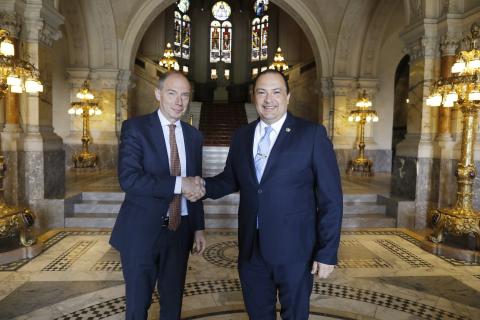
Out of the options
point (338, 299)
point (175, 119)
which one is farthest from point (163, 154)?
point (338, 299)

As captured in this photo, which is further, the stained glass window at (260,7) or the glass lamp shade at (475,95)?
the stained glass window at (260,7)

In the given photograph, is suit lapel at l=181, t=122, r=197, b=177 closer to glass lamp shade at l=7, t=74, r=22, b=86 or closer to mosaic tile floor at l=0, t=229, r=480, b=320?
mosaic tile floor at l=0, t=229, r=480, b=320

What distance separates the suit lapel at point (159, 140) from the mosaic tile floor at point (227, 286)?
1.63 m

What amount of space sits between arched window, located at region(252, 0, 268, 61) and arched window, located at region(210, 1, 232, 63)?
1866 mm

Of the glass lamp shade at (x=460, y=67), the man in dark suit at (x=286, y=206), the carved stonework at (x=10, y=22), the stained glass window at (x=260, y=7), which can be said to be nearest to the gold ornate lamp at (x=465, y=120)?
the glass lamp shade at (x=460, y=67)

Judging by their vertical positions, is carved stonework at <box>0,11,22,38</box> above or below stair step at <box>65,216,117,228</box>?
above

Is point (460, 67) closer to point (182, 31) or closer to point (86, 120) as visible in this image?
point (86, 120)

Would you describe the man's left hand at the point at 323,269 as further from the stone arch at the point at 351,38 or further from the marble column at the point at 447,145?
the stone arch at the point at 351,38

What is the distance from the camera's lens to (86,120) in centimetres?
1098

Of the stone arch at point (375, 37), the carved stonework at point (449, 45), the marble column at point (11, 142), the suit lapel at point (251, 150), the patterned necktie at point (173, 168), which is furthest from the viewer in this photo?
the stone arch at point (375, 37)

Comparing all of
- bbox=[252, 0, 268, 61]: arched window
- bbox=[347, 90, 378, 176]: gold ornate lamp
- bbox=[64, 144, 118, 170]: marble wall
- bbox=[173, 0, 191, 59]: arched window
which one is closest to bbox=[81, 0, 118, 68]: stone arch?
bbox=[64, 144, 118, 170]: marble wall

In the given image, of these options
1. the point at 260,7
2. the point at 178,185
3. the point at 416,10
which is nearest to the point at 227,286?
the point at 178,185

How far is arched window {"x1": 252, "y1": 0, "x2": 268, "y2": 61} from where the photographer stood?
77.2 feet

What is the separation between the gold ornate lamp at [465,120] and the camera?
488cm
